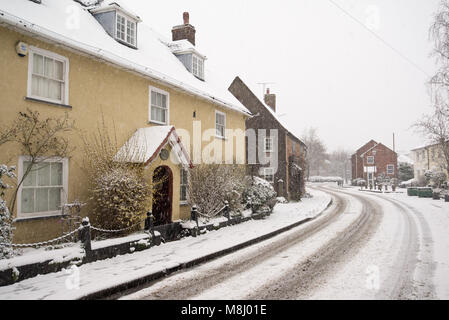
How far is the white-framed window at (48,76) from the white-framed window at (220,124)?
9.10 metres

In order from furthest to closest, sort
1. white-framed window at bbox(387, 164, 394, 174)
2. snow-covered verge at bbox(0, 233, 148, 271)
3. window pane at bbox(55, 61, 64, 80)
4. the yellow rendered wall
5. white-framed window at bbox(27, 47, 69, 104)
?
white-framed window at bbox(387, 164, 394, 174)
window pane at bbox(55, 61, 64, 80)
white-framed window at bbox(27, 47, 69, 104)
the yellow rendered wall
snow-covered verge at bbox(0, 233, 148, 271)

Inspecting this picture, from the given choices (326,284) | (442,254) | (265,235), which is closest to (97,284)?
(326,284)

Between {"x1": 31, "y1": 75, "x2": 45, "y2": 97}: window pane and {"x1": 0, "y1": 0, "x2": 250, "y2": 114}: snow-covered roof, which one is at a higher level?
{"x1": 0, "y1": 0, "x2": 250, "y2": 114}: snow-covered roof

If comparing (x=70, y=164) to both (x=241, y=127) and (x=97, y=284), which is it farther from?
(x=241, y=127)

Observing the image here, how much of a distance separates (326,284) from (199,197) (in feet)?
24.4

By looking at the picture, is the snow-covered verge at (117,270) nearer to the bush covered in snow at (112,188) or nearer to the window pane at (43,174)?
the bush covered in snow at (112,188)

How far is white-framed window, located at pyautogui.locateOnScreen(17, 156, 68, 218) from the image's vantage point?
7.88 meters

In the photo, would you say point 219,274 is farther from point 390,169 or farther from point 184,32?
point 390,169

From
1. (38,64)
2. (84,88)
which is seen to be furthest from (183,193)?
(38,64)

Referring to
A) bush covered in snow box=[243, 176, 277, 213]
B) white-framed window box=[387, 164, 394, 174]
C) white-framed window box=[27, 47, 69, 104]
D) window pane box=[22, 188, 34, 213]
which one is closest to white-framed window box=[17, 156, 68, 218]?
window pane box=[22, 188, 34, 213]

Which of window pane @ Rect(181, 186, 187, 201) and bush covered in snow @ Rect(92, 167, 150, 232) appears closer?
→ bush covered in snow @ Rect(92, 167, 150, 232)

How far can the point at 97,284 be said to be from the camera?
5773 mm

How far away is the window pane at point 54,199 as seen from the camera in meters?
8.55

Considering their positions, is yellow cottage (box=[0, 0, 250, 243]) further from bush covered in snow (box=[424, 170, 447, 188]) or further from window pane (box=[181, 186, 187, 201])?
bush covered in snow (box=[424, 170, 447, 188])
